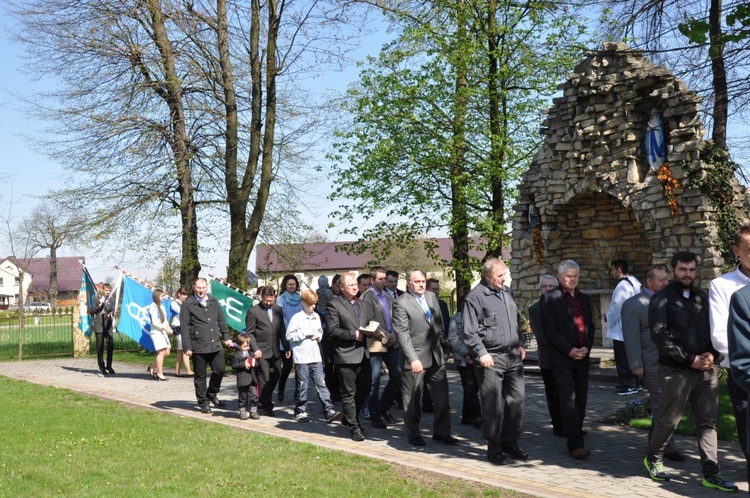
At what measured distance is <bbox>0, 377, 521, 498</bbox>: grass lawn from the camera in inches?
281

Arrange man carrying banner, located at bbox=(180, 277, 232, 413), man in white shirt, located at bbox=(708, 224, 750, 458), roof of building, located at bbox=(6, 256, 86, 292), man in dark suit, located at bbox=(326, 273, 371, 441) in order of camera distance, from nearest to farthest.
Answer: man in white shirt, located at bbox=(708, 224, 750, 458) → man in dark suit, located at bbox=(326, 273, 371, 441) → man carrying banner, located at bbox=(180, 277, 232, 413) → roof of building, located at bbox=(6, 256, 86, 292)

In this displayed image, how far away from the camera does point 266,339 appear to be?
11711 mm

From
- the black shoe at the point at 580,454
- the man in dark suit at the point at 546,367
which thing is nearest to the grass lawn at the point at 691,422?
the man in dark suit at the point at 546,367

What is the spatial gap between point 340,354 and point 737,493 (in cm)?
463

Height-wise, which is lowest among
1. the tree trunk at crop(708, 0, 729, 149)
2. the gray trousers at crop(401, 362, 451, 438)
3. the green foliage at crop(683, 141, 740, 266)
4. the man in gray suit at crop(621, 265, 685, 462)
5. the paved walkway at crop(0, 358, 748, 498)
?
the paved walkway at crop(0, 358, 748, 498)

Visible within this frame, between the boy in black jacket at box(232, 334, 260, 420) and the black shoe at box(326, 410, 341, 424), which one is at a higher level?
the boy in black jacket at box(232, 334, 260, 420)

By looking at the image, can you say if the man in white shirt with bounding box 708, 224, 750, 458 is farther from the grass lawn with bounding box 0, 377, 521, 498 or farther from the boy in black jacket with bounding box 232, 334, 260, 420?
the boy in black jacket with bounding box 232, 334, 260, 420

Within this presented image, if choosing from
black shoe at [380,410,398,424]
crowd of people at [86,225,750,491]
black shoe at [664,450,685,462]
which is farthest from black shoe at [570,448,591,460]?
black shoe at [380,410,398,424]

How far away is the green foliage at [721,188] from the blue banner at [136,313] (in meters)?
10.5

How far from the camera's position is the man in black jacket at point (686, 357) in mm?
7062

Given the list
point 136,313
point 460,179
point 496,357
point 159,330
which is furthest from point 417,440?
point 460,179

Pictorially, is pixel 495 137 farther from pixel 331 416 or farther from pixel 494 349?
pixel 494 349

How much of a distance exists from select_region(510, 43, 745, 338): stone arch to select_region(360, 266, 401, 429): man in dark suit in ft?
17.4

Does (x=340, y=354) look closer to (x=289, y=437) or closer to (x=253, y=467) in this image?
(x=289, y=437)
